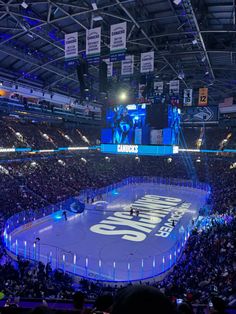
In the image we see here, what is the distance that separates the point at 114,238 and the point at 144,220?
18.1 ft

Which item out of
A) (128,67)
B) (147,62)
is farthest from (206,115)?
(147,62)

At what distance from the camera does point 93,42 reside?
47.3 ft

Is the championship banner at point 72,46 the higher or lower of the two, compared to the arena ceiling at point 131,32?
lower

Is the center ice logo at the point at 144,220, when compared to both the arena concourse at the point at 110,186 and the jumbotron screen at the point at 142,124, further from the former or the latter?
the jumbotron screen at the point at 142,124

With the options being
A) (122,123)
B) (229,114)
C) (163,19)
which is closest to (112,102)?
(122,123)

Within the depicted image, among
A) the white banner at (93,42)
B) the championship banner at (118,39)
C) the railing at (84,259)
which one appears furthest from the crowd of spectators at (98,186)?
the white banner at (93,42)

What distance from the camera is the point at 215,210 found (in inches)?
973

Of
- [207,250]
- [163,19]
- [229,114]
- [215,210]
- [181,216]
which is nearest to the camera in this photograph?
[207,250]

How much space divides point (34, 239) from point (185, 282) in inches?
481

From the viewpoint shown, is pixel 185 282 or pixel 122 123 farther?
pixel 122 123

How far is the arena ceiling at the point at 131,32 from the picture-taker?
1564cm

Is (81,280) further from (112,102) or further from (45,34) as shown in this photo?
(45,34)

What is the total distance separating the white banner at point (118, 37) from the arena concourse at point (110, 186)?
0.07 metres

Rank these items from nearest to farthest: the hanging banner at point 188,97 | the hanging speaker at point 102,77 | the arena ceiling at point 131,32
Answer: the arena ceiling at point 131,32 < the hanging speaker at point 102,77 < the hanging banner at point 188,97
